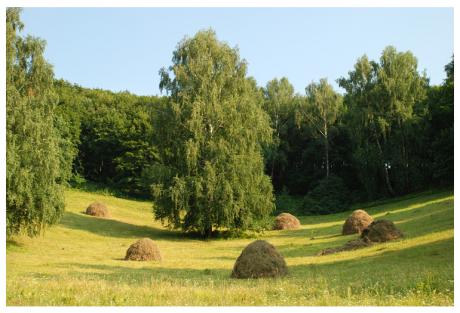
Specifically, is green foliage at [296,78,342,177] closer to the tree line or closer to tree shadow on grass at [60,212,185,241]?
the tree line

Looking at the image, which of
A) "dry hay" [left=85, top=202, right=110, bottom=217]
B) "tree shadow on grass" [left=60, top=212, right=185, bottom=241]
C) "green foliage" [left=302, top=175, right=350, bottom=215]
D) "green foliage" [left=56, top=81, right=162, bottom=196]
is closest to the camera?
"tree shadow on grass" [left=60, top=212, right=185, bottom=241]

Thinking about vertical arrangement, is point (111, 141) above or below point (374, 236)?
above

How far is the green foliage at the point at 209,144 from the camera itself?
3634 centimetres

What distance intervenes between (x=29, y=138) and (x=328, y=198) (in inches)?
1473

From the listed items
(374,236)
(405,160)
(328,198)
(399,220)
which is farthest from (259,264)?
(405,160)

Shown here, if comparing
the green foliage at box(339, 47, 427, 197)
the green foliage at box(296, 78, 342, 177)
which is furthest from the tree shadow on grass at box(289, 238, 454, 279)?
the green foliage at box(296, 78, 342, 177)

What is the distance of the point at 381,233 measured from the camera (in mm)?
26531

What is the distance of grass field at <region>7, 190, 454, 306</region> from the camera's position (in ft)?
37.6

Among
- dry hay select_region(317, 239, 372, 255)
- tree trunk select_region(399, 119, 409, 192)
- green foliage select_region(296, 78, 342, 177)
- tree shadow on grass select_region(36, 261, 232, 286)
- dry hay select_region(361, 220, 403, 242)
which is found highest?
green foliage select_region(296, 78, 342, 177)

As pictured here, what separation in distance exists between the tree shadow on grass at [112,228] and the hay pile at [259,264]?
18.4 meters

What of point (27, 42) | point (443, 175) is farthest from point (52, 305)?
point (443, 175)

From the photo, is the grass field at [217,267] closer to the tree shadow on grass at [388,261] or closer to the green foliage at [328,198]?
the tree shadow on grass at [388,261]

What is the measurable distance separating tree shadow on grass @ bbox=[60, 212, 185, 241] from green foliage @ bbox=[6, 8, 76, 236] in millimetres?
8404

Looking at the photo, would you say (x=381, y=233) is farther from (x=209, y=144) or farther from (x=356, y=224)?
(x=209, y=144)
